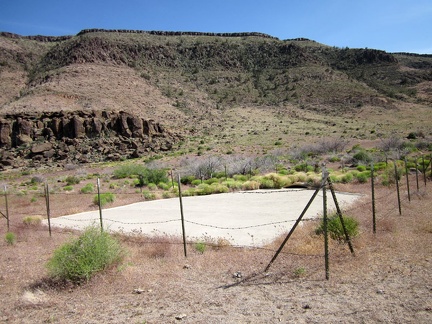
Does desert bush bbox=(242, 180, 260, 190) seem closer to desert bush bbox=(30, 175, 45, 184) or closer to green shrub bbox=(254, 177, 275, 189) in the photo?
green shrub bbox=(254, 177, 275, 189)

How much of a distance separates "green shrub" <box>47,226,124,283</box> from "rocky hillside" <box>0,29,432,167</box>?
145 ft

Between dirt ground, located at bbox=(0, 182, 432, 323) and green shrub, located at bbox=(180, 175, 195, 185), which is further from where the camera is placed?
green shrub, located at bbox=(180, 175, 195, 185)

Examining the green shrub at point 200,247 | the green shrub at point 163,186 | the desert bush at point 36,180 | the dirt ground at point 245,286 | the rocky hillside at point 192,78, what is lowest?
the dirt ground at point 245,286

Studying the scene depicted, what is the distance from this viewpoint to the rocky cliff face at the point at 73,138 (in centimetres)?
4628

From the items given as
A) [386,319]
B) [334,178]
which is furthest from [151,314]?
[334,178]

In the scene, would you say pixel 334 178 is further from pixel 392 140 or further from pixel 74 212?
pixel 392 140

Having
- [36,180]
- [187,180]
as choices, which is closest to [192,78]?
[36,180]

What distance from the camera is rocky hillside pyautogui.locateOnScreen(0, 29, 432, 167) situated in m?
60.2

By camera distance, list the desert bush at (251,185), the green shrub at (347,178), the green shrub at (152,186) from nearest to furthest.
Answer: the green shrub at (347,178) → the desert bush at (251,185) → the green shrub at (152,186)

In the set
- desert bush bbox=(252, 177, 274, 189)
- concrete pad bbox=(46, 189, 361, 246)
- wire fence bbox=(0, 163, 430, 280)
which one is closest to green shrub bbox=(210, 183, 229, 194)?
concrete pad bbox=(46, 189, 361, 246)

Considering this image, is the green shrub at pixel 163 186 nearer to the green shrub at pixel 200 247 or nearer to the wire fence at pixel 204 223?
the wire fence at pixel 204 223

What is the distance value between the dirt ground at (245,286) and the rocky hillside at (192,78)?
146 ft

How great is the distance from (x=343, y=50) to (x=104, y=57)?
193 feet

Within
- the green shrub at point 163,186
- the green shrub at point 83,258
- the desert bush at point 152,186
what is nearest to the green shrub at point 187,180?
the green shrub at point 163,186
